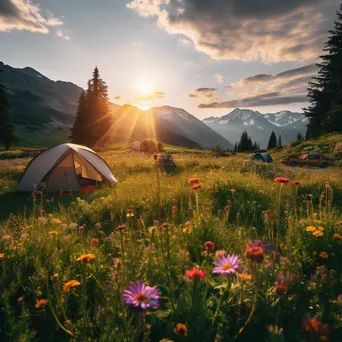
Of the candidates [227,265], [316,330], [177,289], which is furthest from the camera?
[177,289]

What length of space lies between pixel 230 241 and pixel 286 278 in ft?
5.39

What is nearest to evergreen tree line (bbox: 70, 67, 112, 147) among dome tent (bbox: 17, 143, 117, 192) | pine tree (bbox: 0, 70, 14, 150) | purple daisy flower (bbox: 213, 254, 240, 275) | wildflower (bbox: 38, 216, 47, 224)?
pine tree (bbox: 0, 70, 14, 150)

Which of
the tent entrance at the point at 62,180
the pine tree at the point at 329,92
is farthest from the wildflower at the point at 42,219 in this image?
the pine tree at the point at 329,92

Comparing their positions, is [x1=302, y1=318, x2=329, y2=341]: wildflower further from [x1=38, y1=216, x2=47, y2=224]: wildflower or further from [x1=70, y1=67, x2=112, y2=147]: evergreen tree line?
[x1=70, y1=67, x2=112, y2=147]: evergreen tree line

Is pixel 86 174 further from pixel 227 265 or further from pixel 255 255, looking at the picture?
A: pixel 255 255

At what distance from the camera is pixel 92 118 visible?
4672cm

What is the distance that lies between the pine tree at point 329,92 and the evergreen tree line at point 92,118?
1395 inches

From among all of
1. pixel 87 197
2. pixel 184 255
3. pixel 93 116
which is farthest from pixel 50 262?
pixel 93 116

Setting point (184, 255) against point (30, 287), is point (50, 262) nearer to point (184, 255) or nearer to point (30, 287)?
point (30, 287)

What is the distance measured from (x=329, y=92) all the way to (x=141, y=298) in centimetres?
4675

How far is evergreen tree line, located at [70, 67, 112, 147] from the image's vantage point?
46.3 metres

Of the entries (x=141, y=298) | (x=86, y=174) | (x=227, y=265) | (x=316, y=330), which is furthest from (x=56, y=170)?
(x=316, y=330)

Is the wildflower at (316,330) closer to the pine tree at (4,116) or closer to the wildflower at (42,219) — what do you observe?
the wildflower at (42,219)

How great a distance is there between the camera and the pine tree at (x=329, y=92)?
1320 inches
